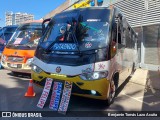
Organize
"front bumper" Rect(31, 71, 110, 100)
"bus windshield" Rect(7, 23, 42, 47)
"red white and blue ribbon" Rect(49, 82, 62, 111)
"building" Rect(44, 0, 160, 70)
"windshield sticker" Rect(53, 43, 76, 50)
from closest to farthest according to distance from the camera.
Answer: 1. "front bumper" Rect(31, 71, 110, 100)
2. "red white and blue ribbon" Rect(49, 82, 62, 111)
3. "windshield sticker" Rect(53, 43, 76, 50)
4. "bus windshield" Rect(7, 23, 42, 47)
5. "building" Rect(44, 0, 160, 70)

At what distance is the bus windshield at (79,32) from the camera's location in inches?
229

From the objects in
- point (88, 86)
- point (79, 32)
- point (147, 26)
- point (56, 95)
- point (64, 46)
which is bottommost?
point (56, 95)

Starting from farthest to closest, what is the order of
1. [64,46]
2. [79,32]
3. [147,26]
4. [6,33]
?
[6,33]
[147,26]
[79,32]
[64,46]

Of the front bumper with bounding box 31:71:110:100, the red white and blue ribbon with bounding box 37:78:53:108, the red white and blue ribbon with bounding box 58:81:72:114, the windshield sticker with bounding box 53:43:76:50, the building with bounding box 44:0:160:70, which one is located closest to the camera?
the front bumper with bounding box 31:71:110:100

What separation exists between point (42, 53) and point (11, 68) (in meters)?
3.68

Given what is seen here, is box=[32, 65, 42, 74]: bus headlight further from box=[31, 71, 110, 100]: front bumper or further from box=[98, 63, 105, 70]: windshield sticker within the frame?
box=[98, 63, 105, 70]: windshield sticker

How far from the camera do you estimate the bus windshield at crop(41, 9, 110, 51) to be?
5812 mm

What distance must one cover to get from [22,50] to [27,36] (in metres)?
1.01

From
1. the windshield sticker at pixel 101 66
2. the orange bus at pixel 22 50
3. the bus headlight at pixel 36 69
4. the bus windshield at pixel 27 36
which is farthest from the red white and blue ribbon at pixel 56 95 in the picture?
the bus windshield at pixel 27 36

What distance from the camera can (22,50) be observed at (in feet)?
31.0

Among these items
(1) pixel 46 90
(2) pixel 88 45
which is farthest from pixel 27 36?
(2) pixel 88 45

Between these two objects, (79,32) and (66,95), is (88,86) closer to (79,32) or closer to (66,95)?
(66,95)

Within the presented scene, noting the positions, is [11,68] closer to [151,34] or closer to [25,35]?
[25,35]

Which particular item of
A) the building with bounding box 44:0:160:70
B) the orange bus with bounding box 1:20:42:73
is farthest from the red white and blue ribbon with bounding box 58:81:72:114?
the building with bounding box 44:0:160:70
